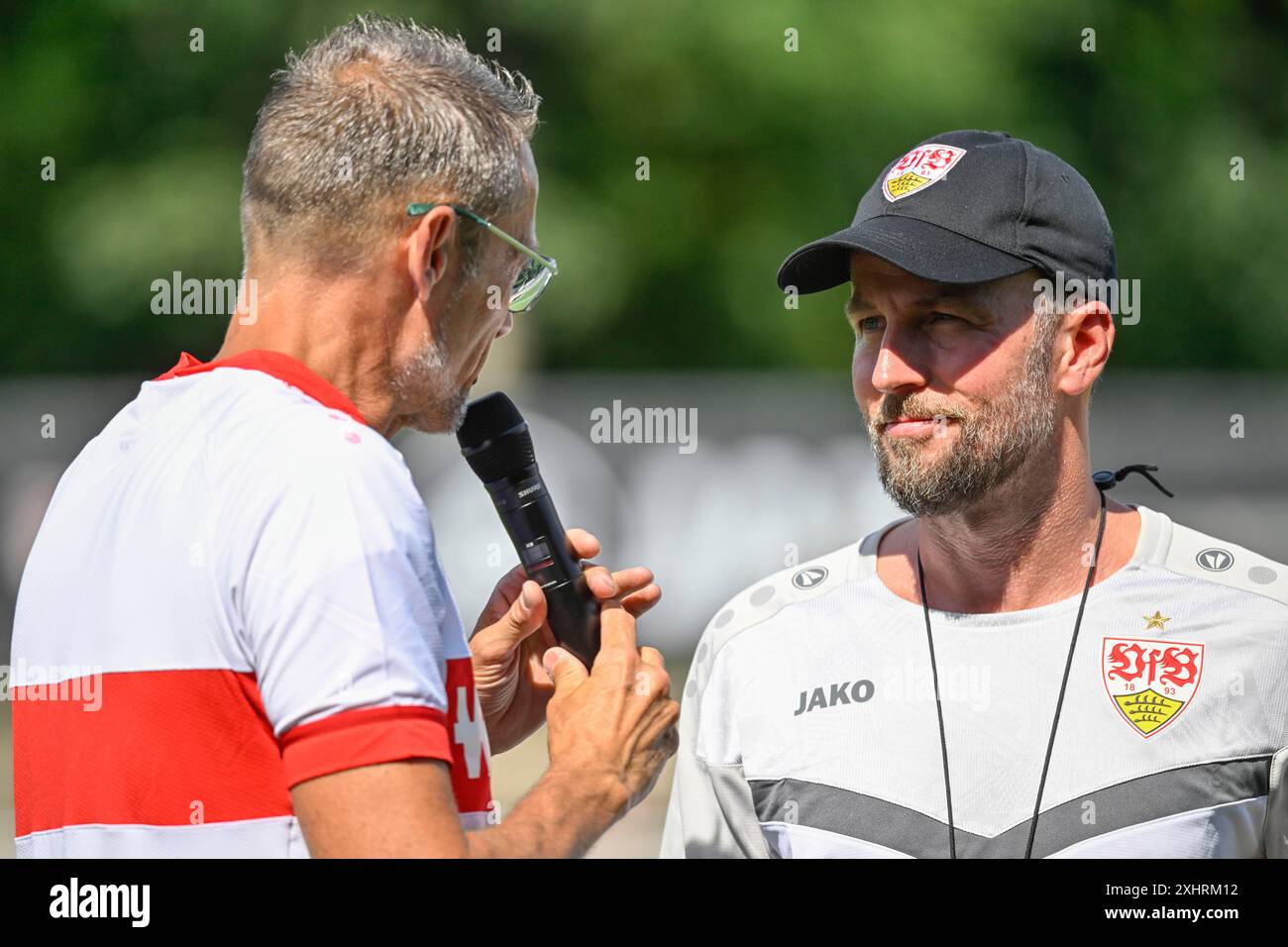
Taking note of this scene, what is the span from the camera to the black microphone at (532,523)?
9.09 ft

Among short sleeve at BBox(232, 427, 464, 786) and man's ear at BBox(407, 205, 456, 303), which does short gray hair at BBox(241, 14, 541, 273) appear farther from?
short sleeve at BBox(232, 427, 464, 786)

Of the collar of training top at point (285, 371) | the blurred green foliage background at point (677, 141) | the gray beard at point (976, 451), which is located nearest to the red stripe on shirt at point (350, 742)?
the collar of training top at point (285, 371)

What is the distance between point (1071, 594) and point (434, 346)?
4.28ft

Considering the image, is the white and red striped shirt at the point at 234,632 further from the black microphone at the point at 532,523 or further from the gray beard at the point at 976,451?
the gray beard at the point at 976,451

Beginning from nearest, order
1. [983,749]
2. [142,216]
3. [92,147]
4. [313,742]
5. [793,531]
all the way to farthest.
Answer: [313,742], [983,749], [793,531], [142,216], [92,147]

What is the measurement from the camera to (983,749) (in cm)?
274

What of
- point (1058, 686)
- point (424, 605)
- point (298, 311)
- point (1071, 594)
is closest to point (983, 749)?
point (1058, 686)

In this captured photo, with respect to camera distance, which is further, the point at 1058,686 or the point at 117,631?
the point at 1058,686

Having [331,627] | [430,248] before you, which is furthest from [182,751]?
[430,248]

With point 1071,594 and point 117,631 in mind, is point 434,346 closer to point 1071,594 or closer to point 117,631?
point 117,631

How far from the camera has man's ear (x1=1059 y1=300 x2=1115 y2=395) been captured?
2.91 meters

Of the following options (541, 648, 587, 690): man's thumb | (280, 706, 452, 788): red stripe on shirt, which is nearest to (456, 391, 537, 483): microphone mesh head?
(541, 648, 587, 690): man's thumb

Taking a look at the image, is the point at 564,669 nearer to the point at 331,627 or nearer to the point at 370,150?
the point at 331,627

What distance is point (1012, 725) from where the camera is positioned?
274cm
